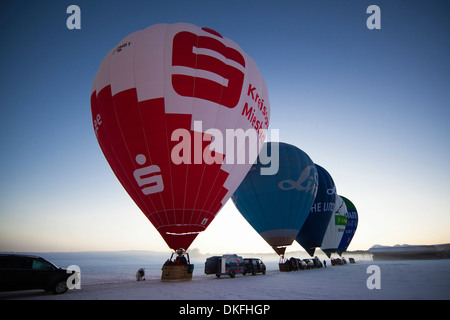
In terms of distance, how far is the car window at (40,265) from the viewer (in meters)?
9.32

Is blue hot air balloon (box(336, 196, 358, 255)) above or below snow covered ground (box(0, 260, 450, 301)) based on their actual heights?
below

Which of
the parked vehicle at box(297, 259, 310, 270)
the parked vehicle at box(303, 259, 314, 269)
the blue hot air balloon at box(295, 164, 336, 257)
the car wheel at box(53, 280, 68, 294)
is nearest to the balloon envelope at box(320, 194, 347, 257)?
the blue hot air balloon at box(295, 164, 336, 257)

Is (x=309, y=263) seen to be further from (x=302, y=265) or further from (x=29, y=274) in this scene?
(x=29, y=274)

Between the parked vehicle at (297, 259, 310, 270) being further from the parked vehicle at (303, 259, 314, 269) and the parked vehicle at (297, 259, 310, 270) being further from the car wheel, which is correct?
the car wheel

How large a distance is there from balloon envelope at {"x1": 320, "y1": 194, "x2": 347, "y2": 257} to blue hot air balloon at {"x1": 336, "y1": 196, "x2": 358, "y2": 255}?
1.87m

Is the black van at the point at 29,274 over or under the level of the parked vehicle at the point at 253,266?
over

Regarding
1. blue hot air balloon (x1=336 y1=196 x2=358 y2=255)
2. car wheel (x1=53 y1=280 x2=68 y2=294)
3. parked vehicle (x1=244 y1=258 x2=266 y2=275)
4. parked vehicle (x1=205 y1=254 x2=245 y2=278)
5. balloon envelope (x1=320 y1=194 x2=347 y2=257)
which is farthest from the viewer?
blue hot air balloon (x1=336 y1=196 x2=358 y2=255)

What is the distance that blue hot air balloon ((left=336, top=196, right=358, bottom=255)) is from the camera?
3778cm

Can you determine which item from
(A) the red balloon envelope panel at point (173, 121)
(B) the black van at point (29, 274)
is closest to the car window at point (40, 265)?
(B) the black van at point (29, 274)

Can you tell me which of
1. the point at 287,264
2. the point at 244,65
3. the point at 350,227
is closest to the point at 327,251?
the point at 350,227

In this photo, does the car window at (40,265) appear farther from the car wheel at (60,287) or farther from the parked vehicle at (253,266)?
the parked vehicle at (253,266)

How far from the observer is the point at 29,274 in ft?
29.6
